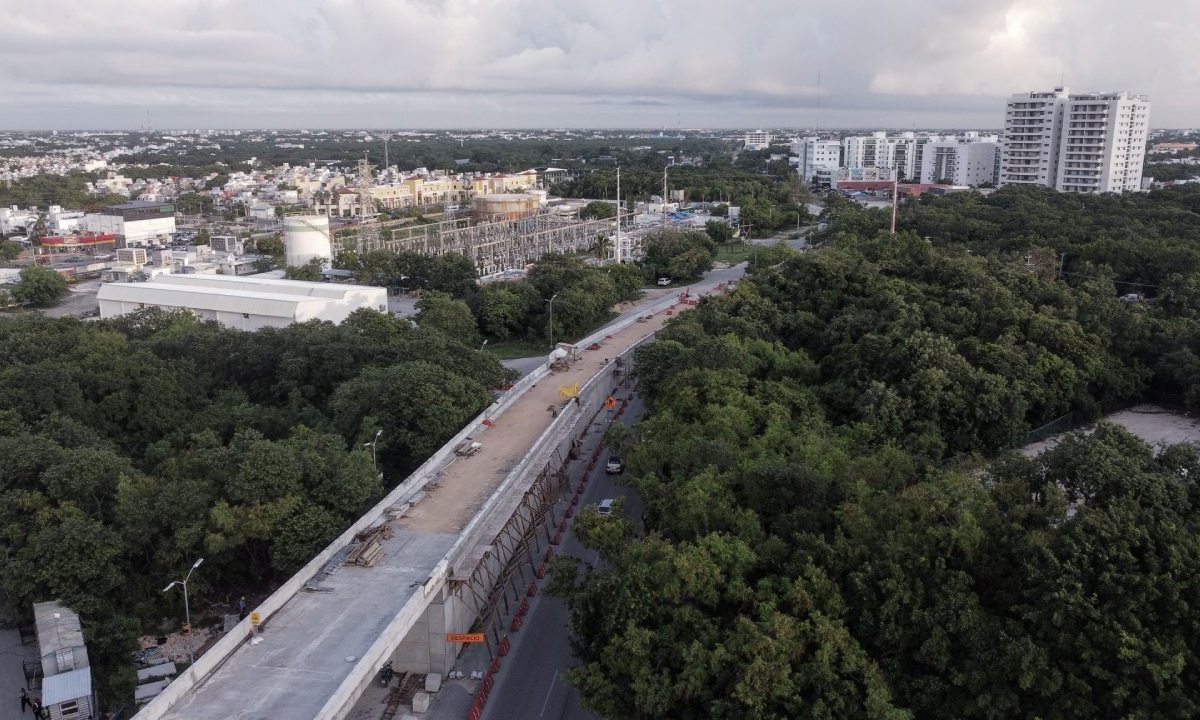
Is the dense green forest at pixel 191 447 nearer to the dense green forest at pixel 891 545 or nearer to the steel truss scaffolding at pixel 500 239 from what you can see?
the dense green forest at pixel 891 545

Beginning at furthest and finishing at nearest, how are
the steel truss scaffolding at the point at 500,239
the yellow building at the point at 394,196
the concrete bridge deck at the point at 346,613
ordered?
the yellow building at the point at 394,196, the steel truss scaffolding at the point at 500,239, the concrete bridge deck at the point at 346,613

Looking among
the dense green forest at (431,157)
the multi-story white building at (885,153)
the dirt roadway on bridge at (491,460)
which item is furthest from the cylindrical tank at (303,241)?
the multi-story white building at (885,153)

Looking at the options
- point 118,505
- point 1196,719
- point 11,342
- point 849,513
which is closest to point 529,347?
point 11,342

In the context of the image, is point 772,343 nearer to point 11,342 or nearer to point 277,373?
point 277,373

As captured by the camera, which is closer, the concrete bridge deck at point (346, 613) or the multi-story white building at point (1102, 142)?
the concrete bridge deck at point (346, 613)

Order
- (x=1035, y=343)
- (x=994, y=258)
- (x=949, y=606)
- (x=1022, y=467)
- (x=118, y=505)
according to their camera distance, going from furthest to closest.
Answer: (x=994, y=258), (x=1035, y=343), (x=118, y=505), (x=1022, y=467), (x=949, y=606)

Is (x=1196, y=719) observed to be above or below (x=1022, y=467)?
below
